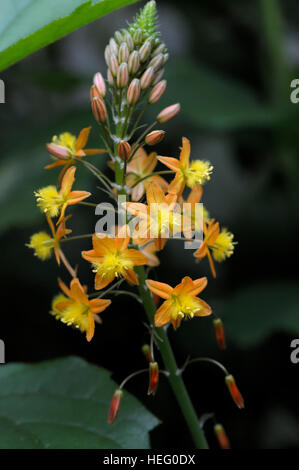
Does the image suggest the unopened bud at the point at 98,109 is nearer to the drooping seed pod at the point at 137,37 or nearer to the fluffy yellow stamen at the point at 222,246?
the drooping seed pod at the point at 137,37

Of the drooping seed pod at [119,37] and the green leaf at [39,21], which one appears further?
the drooping seed pod at [119,37]

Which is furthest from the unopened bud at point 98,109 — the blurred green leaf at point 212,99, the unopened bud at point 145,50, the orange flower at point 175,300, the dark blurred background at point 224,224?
the blurred green leaf at point 212,99

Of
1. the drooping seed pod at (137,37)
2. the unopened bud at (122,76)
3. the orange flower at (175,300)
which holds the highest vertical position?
the drooping seed pod at (137,37)

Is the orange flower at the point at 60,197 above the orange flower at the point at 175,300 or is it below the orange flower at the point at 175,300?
above

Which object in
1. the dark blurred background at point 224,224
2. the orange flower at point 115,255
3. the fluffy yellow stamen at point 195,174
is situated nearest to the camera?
the orange flower at point 115,255

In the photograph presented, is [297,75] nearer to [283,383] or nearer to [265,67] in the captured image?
[265,67]

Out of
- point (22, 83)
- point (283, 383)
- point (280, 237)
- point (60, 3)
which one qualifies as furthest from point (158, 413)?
point (22, 83)

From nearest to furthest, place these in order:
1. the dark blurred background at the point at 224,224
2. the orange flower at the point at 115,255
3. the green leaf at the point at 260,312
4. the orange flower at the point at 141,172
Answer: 1. the orange flower at the point at 115,255
2. the orange flower at the point at 141,172
3. the green leaf at the point at 260,312
4. the dark blurred background at the point at 224,224

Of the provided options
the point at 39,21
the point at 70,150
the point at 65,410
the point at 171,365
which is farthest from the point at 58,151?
the point at 65,410
